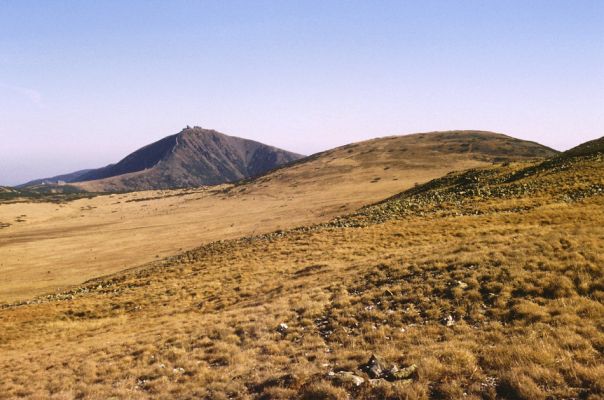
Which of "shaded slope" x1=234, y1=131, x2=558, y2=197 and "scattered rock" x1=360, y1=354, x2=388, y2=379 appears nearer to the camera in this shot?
"scattered rock" x1=360, y1=354, x2=388, y2=379

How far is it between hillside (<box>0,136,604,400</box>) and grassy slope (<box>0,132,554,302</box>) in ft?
76.3

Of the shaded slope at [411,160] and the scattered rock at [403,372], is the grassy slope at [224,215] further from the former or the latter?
the scattered rock at [403,372]

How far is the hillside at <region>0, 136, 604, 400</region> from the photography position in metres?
11.3

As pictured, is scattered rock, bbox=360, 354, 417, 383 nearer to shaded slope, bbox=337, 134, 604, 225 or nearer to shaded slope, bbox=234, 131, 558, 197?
shaded slope, bbox=337, 134, 604, 225

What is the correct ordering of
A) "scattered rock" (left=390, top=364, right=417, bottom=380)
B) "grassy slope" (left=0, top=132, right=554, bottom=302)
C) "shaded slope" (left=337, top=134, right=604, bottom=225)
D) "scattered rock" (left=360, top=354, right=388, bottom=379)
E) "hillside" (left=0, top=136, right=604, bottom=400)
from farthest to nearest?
"grassy slope" (left=0, top=132, right=554, bottom=302)
"shaded slope" (left=337, top=134, right=604, bottom=225)
"scattered rock" (left=360, top=354, right=388, bottom=379)
"scattered rock" (left=390, top=364, right=417, bottom=380)
"hillside" (left=0, top=136, right=604, bottom=400)

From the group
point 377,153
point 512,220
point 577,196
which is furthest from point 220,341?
point 377,153

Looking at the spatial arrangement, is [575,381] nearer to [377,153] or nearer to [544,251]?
[544,251]

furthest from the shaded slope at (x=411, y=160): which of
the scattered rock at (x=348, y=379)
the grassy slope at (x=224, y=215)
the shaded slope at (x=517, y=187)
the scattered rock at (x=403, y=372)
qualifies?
the scattered rock at (x=348, y=379)

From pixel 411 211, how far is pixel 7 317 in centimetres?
4031

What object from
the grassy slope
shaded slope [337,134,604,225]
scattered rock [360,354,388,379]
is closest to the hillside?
scattered rock [360,354,388,379]

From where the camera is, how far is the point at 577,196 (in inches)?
1458

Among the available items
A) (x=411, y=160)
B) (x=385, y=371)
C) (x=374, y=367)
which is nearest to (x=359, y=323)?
(x=374, y=367)

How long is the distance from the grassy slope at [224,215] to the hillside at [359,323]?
915 inches

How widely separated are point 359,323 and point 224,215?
85884mm
